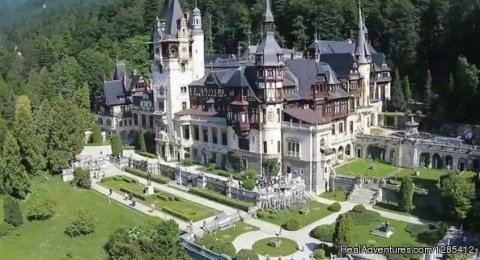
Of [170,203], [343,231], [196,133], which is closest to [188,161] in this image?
[196,133]

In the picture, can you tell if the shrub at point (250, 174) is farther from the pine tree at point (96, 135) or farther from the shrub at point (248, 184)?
the pine tree at point (96, 135)

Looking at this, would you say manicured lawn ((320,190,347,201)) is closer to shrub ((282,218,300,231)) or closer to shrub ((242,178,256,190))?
shrub ((242,178,256,190))

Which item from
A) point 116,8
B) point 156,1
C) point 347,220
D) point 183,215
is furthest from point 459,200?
point 116,8

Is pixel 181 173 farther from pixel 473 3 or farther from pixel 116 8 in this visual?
pixel 116 8

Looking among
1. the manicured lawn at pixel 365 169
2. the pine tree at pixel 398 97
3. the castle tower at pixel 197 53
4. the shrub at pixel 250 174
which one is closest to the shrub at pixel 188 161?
the shrub at pixel 250 174

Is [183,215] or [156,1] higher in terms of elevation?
[156,1]

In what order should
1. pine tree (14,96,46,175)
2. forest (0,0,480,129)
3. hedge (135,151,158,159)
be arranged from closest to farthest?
1. pine tree (14,96,46,175)
2. hedge (135,151,158,159)
3. forest (0,0,480,129)

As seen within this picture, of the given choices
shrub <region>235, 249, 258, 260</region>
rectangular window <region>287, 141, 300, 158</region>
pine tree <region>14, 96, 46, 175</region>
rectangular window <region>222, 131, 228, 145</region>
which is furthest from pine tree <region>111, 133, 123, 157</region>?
shrub <region>235, 249, 258, 260</region>
